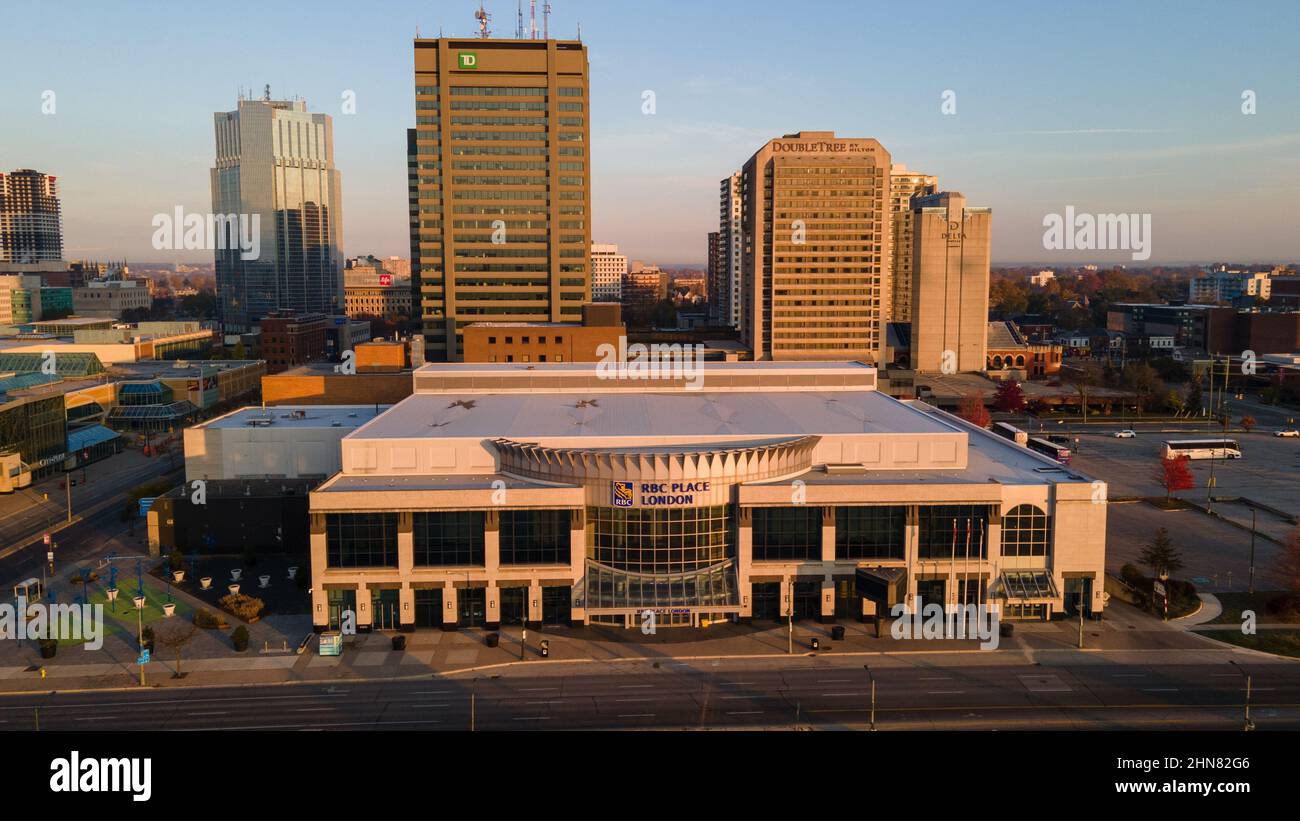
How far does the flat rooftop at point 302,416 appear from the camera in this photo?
83875 mm

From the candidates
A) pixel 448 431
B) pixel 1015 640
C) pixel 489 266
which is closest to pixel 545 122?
pixel 489 266

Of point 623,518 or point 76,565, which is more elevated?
point 623,518

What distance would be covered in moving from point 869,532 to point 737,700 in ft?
56.1

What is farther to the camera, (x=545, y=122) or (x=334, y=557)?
(x=545, y=122)

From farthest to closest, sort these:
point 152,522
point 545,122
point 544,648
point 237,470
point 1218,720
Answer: point 545,122, point 237,470, point 152,522, point 544,648, point 1218,720

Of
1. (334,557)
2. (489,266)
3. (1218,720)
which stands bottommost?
(1218,720)

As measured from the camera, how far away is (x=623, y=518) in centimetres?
6175

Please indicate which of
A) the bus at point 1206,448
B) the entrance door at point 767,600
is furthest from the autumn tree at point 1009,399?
the entrance door at point 767,600

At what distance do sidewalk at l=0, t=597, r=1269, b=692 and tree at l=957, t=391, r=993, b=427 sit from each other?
7170cm

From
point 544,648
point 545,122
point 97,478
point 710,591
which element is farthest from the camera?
point 545,122

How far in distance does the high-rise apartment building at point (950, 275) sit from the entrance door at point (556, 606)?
13630 centimetres

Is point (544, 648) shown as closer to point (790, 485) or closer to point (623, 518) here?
point (623, 518)

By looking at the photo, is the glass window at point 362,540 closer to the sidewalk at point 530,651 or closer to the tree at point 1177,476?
the sidewalk at point 530,651

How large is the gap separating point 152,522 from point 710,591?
46197 mm
